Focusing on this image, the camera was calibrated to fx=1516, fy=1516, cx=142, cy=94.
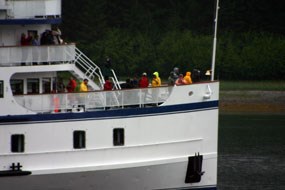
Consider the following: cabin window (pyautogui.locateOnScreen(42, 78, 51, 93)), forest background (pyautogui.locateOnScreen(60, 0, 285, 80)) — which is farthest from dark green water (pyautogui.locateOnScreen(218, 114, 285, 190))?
forest background (pyautogui.locateOnScreen(60, 0, 285, 80))

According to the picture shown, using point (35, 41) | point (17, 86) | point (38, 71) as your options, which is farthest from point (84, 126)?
point (35, 41)

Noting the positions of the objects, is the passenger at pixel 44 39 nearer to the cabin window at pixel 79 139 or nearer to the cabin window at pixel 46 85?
the cabin window at pixel 46 85

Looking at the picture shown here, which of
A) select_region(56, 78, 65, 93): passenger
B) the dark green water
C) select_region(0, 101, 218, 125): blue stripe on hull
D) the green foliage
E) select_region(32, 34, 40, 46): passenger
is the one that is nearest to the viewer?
select_region(0, 101, 218, 125): blue stripe on hull

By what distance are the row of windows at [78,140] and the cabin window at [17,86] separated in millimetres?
1376

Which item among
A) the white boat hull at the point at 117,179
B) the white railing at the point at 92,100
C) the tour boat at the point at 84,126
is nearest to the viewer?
the tour boat at the point at 84,126

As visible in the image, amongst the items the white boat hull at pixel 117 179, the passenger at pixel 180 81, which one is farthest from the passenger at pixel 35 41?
the passenger at pixel 180 81

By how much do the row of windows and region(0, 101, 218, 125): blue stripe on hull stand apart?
40cm

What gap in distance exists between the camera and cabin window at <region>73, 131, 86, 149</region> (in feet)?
134

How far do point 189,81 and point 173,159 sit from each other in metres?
2.31

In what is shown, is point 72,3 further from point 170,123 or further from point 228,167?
point 170,123

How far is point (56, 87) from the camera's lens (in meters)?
42.1

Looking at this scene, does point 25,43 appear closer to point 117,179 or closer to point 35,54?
point 35,54

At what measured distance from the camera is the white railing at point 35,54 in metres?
40.9

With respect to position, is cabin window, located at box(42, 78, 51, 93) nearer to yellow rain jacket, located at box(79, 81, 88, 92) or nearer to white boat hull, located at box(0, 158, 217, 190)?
yellow rain jacket, located at box(79, 81, 88, 92)
